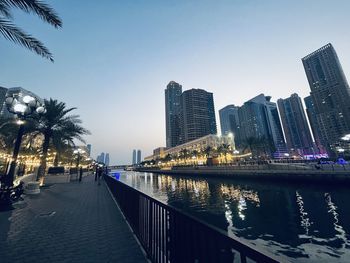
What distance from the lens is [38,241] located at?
5227 mm

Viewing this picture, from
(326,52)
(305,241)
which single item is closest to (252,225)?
(305,241)

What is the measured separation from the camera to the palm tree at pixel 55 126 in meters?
21.4

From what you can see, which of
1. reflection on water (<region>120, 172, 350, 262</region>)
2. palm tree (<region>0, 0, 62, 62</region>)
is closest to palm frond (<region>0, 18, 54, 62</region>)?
palm tree (<region>0, 0, 62, 62</region>)

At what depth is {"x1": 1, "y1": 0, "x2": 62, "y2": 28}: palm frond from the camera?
20.4 ft

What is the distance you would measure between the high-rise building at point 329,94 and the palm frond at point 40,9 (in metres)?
164

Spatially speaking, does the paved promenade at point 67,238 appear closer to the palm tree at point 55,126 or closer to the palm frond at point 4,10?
the palm frond at point 4,10

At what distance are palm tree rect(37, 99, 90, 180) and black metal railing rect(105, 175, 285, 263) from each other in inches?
823

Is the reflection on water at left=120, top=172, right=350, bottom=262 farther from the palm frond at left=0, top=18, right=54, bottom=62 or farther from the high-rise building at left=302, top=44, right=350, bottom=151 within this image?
the high-rise building at left=302, top=44, right=350, bottom=151

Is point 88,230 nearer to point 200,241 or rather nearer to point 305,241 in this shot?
point 200,241

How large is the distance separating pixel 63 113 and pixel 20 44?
1770 cm

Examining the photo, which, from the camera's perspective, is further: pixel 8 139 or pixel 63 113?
pixel 8 139

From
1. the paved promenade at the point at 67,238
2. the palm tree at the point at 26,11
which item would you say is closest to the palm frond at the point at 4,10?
the palm tree at the point at 26,11

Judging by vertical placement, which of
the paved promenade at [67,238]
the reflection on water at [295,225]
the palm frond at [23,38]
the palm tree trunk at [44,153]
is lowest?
the reflection on water at [295,225]

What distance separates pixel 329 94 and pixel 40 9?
20398 centimetres
